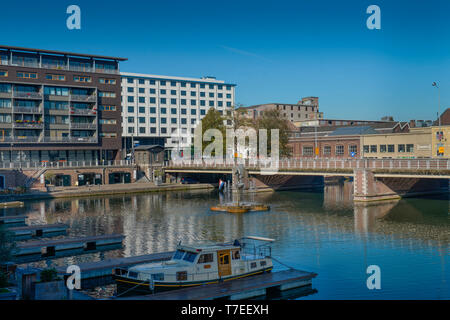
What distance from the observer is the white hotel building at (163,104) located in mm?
134500

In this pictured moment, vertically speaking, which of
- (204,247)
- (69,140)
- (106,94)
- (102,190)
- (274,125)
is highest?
(106,94)

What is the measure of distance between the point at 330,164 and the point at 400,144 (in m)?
30.2

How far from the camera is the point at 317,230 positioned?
49.9 m

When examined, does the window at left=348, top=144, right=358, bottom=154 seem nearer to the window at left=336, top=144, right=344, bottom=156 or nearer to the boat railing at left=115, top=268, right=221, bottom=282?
the window at left=336, top=144, right=344, bottom=156

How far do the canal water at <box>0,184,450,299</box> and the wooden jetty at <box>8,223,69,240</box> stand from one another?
1415mm

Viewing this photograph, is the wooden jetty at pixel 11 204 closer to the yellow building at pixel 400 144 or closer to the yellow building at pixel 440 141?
the yellow building at pixel 400 144

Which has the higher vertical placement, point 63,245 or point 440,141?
point 440,141

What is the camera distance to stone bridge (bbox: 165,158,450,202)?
65938mm

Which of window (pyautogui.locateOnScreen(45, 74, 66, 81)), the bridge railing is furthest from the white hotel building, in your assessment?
the bridge railing

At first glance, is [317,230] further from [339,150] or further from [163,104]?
[163,104]

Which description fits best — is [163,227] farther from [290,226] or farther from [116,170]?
[116,170]

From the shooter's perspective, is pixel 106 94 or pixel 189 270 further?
pixel 106 94

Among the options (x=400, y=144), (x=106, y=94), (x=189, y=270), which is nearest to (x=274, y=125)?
(x=400, y=144)
